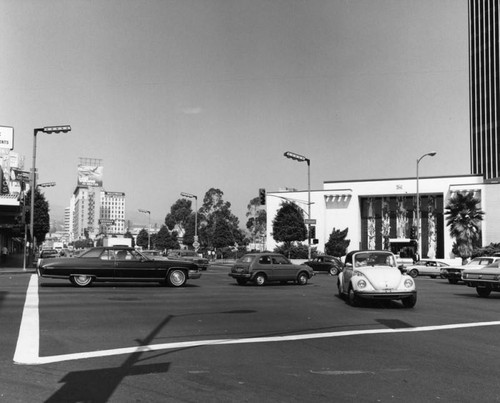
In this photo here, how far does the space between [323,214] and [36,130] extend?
47.6m

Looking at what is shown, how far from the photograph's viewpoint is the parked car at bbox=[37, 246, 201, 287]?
65.5 ft

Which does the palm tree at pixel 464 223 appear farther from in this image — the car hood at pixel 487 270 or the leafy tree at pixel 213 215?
the leafy tree at pixel 213 215

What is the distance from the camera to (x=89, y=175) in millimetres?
151125

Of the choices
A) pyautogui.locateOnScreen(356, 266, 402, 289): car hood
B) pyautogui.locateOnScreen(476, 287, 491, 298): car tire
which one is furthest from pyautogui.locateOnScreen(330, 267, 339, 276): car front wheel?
pyautogui.locateOnScreen(356, 266, 402, 289): car hood

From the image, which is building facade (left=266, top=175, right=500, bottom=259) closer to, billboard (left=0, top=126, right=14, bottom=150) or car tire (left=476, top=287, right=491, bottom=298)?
billboard (left=0, top=126, right=14, bottom=150)

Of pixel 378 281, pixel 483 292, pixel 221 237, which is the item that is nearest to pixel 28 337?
pixel 378 281

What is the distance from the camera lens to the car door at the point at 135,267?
20719 mm

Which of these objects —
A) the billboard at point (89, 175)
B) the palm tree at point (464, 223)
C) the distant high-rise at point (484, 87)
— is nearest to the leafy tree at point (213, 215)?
the palm tree at point (464, 223)

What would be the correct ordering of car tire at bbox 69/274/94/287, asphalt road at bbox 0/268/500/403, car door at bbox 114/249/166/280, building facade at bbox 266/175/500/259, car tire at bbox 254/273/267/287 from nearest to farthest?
asphalt road at bbox 0/268/500/403
car tire at bbox 69/274/94/287
car door at bbox 114/249/166/280
car tire at bbox 254/273/267/287
building facade at bbox 266/175/500/259

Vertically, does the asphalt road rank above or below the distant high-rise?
below

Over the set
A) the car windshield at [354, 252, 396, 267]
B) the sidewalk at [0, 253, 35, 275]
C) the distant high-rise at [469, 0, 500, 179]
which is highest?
the distant high-rise at [469, 0, 500, 179]

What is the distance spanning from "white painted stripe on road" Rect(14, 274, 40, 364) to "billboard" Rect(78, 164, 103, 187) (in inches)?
5603

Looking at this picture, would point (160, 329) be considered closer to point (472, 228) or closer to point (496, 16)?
point (472, 228)

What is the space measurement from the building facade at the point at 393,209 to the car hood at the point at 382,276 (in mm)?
47727
